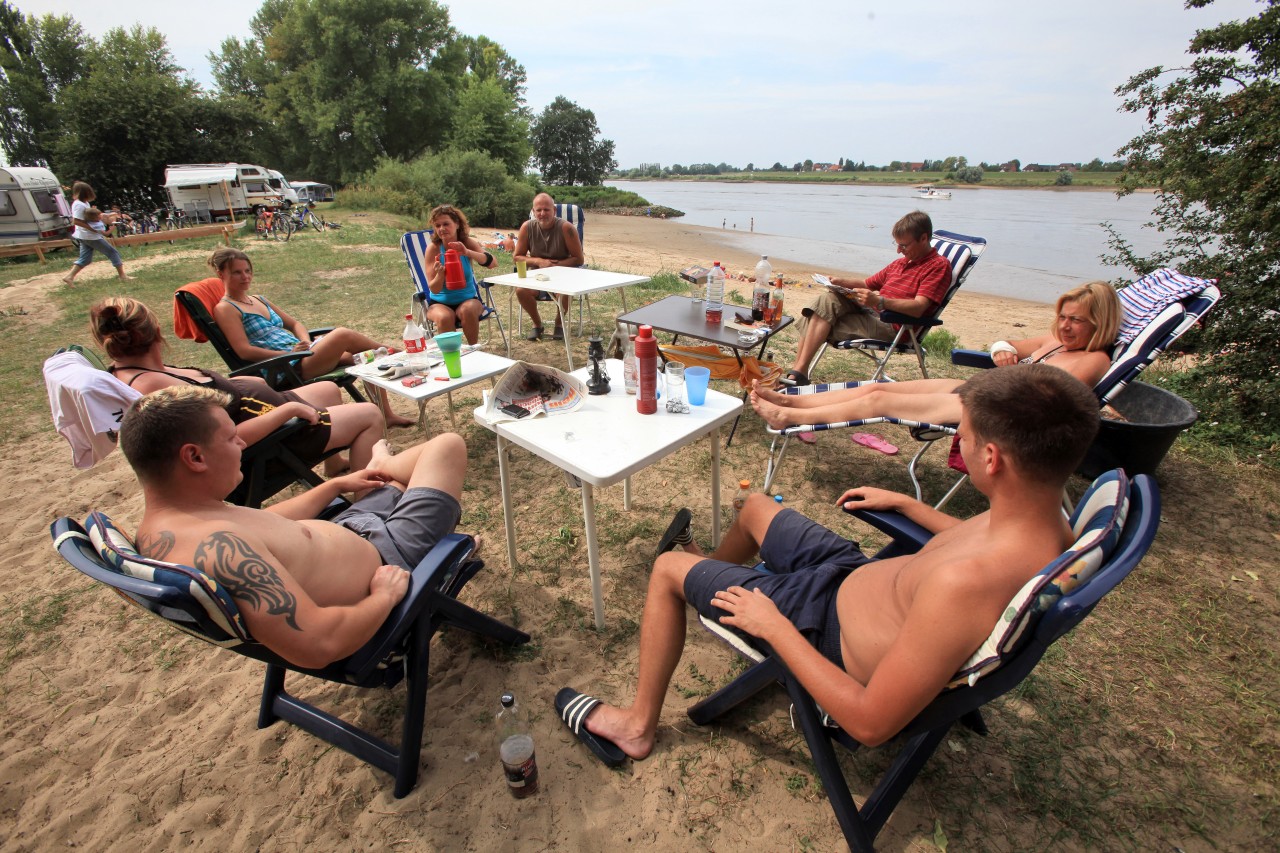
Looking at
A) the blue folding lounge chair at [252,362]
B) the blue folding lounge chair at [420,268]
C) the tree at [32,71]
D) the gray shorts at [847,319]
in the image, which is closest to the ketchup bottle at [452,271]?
the blue folding lounge chair at [420,268]

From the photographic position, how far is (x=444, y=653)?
2.19 m

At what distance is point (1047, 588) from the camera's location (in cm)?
102

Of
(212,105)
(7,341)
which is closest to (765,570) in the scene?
(7,341)

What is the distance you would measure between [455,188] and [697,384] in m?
25.8

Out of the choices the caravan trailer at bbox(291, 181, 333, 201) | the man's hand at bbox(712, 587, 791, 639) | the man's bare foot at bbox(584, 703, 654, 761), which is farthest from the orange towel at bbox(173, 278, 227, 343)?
the caravan trailer at bbox(291, 181, 333, 201)

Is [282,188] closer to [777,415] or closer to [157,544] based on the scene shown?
[777,415]

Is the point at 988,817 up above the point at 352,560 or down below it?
below

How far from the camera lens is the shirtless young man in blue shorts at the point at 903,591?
1.12 metres

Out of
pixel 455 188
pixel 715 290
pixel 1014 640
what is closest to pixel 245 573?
pixel 1014 640

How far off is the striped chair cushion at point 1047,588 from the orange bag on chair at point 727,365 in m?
2.08

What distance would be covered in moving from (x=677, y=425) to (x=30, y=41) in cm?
4854

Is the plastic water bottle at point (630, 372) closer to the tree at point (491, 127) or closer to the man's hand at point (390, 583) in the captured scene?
the man's hand at point (390, 583)

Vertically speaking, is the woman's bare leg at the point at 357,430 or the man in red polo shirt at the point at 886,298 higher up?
the man in red polo shirt at the point at 886,298

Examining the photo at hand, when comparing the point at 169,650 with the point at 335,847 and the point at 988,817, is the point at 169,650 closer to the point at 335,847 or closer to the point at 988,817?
the point at 335,847
